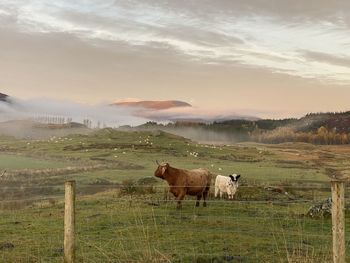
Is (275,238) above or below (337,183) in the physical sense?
below

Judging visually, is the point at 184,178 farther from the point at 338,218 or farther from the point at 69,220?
the point at 338,218

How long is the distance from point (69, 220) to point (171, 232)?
809 cm

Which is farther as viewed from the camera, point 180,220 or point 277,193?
point 277,193

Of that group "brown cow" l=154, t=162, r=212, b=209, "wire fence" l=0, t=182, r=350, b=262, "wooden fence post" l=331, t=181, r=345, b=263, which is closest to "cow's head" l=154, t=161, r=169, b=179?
"brown cow" l=154, t=162, r=212, b=209

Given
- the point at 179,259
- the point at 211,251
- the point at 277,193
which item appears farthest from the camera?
the point at 277,193

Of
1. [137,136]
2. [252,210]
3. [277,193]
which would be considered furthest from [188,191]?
[137,136]

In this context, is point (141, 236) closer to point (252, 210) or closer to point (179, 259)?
point (179, 259)

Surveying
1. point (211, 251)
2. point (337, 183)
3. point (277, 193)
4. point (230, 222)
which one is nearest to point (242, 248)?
point (211, 251)

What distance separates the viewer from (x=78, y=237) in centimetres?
1656

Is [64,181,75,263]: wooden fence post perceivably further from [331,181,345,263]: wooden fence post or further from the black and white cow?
the black and white cow

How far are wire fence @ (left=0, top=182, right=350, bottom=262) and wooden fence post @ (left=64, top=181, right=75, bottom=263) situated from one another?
3.09 ft

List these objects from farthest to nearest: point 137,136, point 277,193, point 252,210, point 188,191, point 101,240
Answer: point 137,136
point 277,193
point 188,191
point 252,210
point 101,240

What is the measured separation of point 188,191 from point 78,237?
10695 millimetres

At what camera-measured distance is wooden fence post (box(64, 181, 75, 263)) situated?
9805 millimetres
